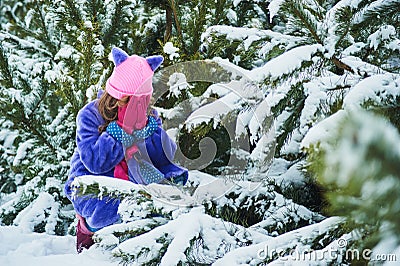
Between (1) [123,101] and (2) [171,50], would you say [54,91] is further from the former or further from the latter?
(2) [171,50]

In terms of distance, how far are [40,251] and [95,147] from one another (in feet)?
1.75

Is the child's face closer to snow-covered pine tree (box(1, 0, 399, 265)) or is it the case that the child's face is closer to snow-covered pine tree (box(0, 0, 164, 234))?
snow-covered pine tree (box(0, 0, 164, 234))

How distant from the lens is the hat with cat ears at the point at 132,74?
7.13 ft

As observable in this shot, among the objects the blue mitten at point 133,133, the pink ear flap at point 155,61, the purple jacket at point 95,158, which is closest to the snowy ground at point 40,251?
the purple jacket at point 95,158

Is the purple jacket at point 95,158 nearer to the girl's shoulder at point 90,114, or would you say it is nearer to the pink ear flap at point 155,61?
the girl's shoulder at point 90,114

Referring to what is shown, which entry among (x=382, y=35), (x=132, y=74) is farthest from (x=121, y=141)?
(x=382, y=35)

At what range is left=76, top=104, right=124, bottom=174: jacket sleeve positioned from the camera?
85.9 inches

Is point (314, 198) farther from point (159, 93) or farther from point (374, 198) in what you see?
point (374, 198)

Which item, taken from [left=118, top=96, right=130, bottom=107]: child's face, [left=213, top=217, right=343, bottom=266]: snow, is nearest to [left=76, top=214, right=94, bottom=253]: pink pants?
[left=118, top=96, right=130, bottom=107]: child's face

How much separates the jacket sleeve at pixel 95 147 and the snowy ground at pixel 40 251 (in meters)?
0.38

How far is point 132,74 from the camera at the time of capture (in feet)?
7.13

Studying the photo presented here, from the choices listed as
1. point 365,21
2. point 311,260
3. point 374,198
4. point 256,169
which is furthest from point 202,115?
point 374,198

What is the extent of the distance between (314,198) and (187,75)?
721mm

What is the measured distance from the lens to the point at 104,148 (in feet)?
7.16
